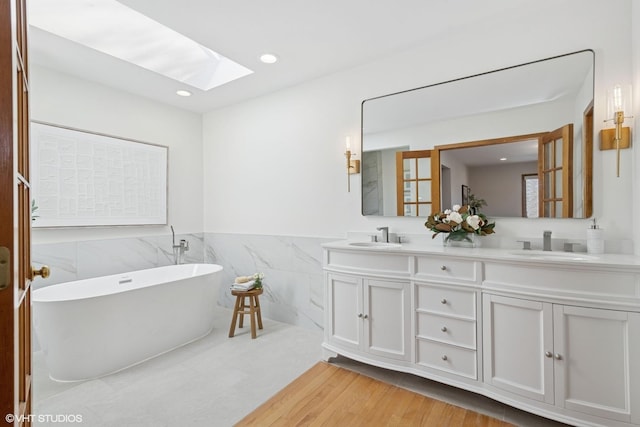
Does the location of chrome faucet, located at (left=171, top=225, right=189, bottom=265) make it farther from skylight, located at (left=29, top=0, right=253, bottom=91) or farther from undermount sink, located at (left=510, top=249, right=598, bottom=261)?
undermount sink, located at (left=510, top=249, right=598, bottom=261)

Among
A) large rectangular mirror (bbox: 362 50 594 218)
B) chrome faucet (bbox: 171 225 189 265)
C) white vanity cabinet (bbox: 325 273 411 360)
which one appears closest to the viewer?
large rectangular mirror (bbox: 362 50 594 218)

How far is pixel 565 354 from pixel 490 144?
1.43m

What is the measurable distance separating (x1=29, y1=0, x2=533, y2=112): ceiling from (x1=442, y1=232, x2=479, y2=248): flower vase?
1.56m

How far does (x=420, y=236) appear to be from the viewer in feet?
8.65

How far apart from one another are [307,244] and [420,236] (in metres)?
1.16

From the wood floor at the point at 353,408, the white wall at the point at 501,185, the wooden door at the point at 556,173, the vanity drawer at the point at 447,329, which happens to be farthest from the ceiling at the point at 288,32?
the wood floor at the point at 353,408

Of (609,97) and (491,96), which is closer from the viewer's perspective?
(609,97)

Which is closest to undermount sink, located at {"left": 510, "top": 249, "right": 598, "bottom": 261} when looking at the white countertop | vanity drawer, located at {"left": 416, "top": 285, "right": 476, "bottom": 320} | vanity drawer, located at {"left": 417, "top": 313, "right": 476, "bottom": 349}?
the white countertop

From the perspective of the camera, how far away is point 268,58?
278cm

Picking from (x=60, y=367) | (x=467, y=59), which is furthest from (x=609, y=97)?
(x=60, y=367)

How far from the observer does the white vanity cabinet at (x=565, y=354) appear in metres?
1.57

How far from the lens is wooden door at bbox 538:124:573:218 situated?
209 centimetres

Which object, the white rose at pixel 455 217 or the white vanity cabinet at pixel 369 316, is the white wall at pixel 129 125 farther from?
the white rose at pixel 455 217

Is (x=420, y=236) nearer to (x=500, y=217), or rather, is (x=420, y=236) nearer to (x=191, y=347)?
(x=500, y=217)
